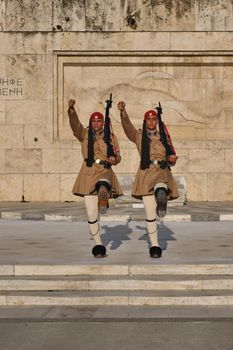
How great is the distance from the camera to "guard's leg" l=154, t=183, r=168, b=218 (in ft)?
29.3

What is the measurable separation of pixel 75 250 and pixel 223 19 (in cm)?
1115

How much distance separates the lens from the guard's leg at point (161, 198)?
894 cm

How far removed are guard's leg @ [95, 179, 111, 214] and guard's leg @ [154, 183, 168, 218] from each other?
0.58 meters

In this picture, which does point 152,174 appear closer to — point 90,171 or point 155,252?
point 90,171

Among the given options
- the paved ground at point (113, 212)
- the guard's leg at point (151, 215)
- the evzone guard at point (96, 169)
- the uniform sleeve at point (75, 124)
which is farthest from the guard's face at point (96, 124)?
the paved ground at point (113, 212)

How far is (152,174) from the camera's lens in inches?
364

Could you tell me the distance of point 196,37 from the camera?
19656mm

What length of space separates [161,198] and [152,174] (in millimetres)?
412

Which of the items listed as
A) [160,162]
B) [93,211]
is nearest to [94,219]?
[93,211]

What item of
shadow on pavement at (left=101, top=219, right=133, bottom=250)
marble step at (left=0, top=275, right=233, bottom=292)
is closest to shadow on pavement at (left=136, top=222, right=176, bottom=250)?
shadow on pavement at (left=101, top=219, right=133, bottom=250)

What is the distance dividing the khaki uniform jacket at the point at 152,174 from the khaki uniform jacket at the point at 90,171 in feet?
0.99

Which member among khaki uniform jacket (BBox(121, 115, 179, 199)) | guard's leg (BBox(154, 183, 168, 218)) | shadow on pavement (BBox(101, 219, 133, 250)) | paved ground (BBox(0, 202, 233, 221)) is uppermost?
khaki uniform jacket (BBox(121, 115, 179, 199))

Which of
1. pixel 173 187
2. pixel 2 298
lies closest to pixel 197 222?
pixel 173 187

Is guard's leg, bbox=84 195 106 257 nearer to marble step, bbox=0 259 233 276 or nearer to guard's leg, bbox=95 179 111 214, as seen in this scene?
guard's leg, bbox=95 179 111 214
